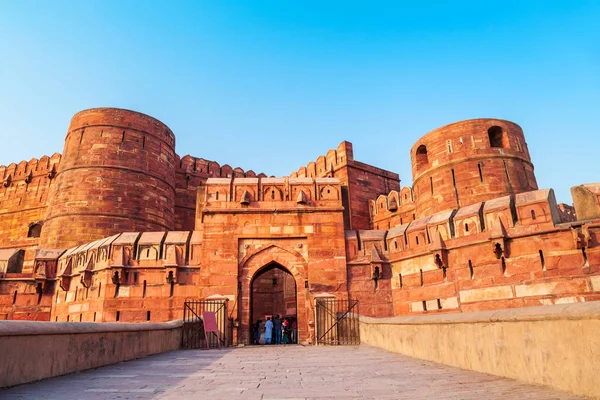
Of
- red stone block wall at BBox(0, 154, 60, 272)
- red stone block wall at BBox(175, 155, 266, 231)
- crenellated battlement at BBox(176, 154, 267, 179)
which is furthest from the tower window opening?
red stone block wall at BBox(0, 154, 60, 272)

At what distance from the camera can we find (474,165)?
45.6ft

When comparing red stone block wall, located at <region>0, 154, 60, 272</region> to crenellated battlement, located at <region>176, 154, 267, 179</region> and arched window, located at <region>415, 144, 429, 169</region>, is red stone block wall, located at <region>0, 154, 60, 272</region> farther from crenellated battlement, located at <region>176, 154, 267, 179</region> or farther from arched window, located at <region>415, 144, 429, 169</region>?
arched window, located at <region>415, 144, 429, 169</region>

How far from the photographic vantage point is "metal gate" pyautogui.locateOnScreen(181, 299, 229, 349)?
9414 millimetres

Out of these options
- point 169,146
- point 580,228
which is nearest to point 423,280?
point 580,228

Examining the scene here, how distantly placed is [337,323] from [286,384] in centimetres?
649

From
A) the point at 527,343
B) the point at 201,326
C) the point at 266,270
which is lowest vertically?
the point at 527,343

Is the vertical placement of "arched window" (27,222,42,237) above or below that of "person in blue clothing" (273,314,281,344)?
above

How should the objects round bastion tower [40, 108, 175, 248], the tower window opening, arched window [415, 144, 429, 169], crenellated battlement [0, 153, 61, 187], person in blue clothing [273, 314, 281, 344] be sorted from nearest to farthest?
1. the tower window opening
2. person in blue clothing [273, 314, 281, 344]
3. arched window [415, 144, 429, 169]
4. round bastion tower [40, 108, 175, 248]
5. crenellated battlement [0, 153, 61, 187]

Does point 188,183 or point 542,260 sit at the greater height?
point 188,183

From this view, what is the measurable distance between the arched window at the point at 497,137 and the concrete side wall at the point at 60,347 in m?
12.8

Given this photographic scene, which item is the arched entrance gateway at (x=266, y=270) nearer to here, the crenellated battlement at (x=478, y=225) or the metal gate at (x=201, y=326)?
the metal gate at (x=201, y=326)

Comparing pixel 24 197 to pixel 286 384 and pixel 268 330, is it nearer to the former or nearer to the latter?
pixel 268 330

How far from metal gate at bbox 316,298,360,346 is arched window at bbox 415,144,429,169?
6.82 metres

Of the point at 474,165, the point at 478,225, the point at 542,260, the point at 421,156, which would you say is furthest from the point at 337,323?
the point at 421,156
